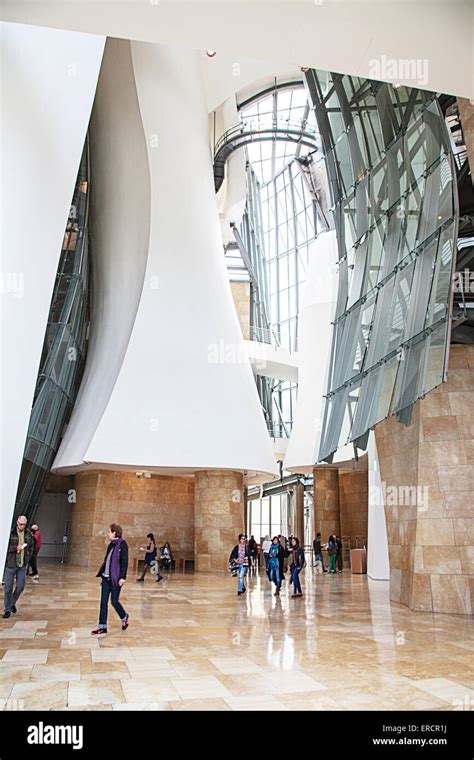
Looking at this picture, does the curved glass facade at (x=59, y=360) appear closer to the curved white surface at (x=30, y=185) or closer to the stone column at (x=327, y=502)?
the curved white surface at (x=30, y=185)

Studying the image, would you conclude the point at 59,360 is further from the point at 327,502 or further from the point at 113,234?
the point at 327,502

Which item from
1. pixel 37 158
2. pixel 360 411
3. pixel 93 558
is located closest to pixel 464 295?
pixel 360 411

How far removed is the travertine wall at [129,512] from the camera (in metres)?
19.4

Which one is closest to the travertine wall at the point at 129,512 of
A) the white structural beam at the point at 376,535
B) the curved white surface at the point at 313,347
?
the curved white surface at the point at 313,347

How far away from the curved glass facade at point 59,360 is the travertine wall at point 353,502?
42.2 feet

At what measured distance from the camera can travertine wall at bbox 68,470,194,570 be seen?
19438mm

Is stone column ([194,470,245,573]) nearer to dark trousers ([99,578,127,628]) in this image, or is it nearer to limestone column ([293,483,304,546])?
dark trousers ([99,578,127,628])

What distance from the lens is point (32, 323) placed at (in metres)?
10.7

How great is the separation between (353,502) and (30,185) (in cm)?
1985

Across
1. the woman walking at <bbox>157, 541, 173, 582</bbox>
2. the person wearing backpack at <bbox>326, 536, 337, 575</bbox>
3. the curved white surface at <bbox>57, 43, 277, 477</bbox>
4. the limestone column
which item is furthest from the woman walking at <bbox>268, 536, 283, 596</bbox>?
the limestone column

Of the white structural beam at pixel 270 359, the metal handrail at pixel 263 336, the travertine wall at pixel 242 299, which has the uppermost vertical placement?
the travertine wall at pixel 242 299

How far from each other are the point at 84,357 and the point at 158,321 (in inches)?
179

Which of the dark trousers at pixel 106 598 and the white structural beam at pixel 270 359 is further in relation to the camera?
the white structural beam at pixel 270 359

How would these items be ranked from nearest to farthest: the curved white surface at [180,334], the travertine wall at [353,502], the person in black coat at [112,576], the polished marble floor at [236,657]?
the polished marble floor at [236,657] → the person in black coat at [112,576] → the curved white surface at [180,334] → the travertine wall at [353,502]
